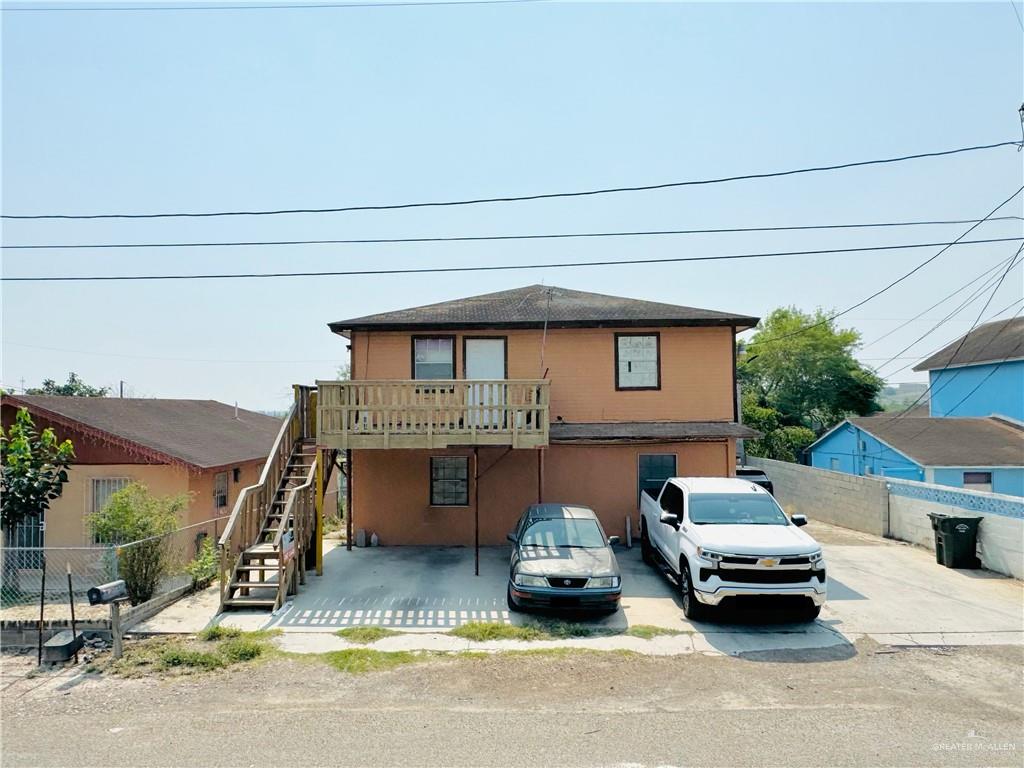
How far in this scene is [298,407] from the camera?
44.0ft

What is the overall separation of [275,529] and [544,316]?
24.6ft

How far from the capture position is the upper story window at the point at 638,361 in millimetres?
14312

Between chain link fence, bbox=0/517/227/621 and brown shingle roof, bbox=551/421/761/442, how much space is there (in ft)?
24.6

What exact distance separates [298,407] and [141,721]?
8.24 meters

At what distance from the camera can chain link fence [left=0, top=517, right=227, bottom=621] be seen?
30.2 feet

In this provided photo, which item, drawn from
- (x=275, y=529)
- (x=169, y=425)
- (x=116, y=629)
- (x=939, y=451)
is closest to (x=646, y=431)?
(x=275, y=529)

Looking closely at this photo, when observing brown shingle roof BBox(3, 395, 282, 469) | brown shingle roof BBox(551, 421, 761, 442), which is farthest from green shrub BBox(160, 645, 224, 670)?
brown shingle roof BBox(551, 421, 761, 442)

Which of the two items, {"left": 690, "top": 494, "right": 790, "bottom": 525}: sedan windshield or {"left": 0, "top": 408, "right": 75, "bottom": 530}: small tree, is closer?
{"left": 690, "top": 494, "right": 790, "bottom": 525}: sedan windshield

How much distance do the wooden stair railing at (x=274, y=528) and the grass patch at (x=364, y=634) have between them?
167 centimetres

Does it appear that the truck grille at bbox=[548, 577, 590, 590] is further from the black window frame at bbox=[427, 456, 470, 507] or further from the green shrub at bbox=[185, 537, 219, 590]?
the green shrub at bbox=[185, 537, 219, 590]

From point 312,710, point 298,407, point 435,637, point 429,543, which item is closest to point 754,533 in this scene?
point 435,637

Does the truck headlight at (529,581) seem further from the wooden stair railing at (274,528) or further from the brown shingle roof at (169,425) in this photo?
the brown shingle roof at (169,425)

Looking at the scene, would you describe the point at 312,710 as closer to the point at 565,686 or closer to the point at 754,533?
the point at 565,686

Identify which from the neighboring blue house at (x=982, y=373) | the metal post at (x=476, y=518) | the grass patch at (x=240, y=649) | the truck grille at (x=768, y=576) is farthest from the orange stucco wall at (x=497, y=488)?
the neighboring blue house at (x=982, y=373)
